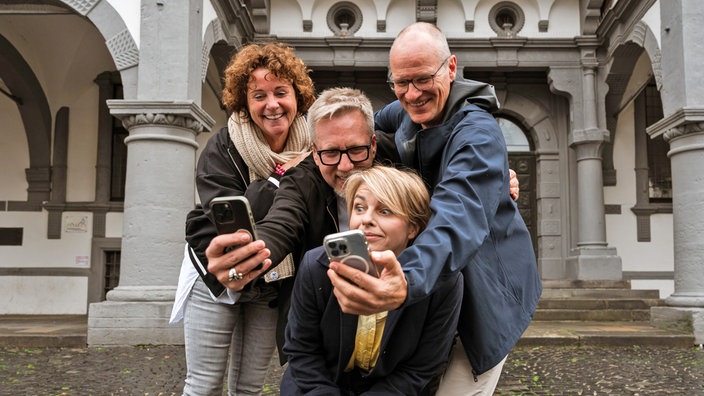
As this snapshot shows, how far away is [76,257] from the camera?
11758 millimetres

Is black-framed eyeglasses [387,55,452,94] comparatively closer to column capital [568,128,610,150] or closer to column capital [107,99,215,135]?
column capital [107,99,215,135]

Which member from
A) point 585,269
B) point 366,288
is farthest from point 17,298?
point 366,288

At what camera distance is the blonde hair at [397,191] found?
1.74m

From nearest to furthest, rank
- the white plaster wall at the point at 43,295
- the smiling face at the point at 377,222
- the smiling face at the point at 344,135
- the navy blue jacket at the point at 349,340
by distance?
the smiling face at the point at 377,222, the navy blue jacket at the point at 349,340, the smiling face at the point at 344,135, the white plaster wall at the point at 43,295

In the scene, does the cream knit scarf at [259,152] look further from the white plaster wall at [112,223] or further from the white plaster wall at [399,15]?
the white plaster wall at [112,223]

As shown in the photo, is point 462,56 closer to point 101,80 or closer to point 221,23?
point 221,23

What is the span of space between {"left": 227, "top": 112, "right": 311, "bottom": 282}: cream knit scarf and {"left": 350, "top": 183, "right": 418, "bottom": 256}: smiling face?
0.62m

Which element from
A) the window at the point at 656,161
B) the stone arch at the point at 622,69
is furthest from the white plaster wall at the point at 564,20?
the window at the point at 656,161

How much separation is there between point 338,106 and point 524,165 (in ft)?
37.1

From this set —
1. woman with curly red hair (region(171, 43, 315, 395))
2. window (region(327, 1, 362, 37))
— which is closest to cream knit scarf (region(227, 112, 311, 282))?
woman with curly red hair (region(171, 43, 315, 395))

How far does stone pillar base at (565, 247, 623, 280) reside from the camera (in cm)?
1135

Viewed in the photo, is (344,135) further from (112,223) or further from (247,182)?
(112,223)

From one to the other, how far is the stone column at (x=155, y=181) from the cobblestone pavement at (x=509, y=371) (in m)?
0.37

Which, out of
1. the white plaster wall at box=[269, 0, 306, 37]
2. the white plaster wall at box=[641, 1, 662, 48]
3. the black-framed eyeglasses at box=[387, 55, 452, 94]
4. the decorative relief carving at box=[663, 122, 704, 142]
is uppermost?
the white plaster wall at box=[269, 0, 306, 37]
